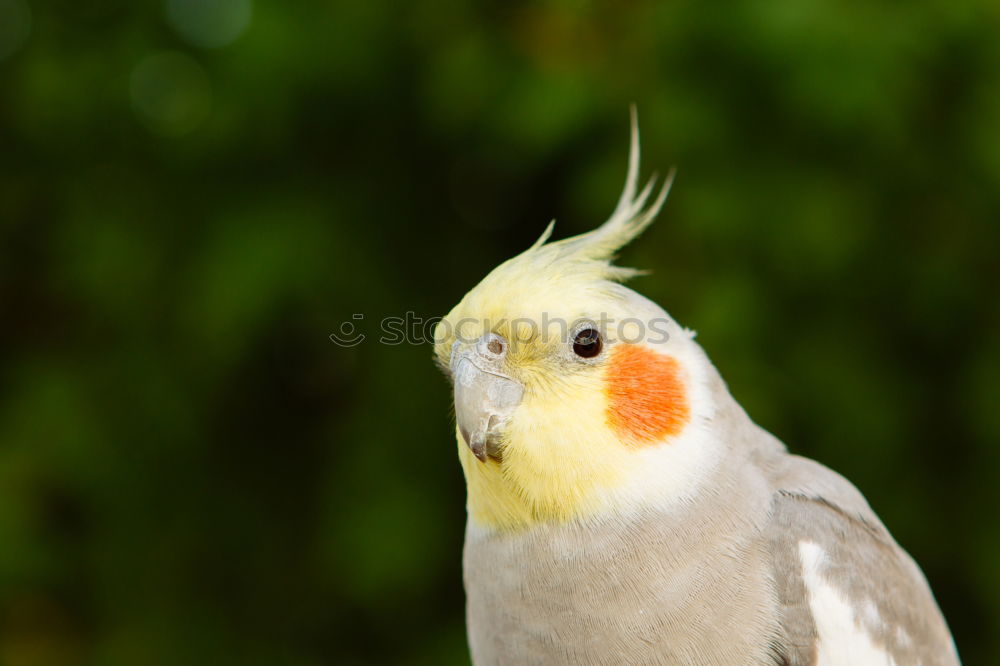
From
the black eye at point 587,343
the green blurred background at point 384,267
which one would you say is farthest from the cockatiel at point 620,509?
the green blurred background at point 384,267

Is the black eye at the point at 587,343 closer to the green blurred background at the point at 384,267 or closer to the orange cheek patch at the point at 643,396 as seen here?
the orange cheek patch at the point at 643,396

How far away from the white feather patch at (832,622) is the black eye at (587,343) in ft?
1.65

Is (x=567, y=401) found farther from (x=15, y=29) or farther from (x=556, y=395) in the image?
(x=15, y=29)

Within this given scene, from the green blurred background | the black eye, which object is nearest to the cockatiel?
the black eye

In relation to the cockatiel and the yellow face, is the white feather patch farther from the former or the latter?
the yellow face

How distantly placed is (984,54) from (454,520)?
2.01 m

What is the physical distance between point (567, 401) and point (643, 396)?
0.48ft

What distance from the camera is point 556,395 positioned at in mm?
1553

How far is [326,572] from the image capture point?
2926mm

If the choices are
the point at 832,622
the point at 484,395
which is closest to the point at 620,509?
the point at 484,395

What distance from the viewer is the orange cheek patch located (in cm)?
157

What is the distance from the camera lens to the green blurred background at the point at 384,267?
2424 millimetres

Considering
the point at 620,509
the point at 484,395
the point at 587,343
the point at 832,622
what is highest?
the point at 587,343

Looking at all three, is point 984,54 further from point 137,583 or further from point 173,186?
point 137,583
